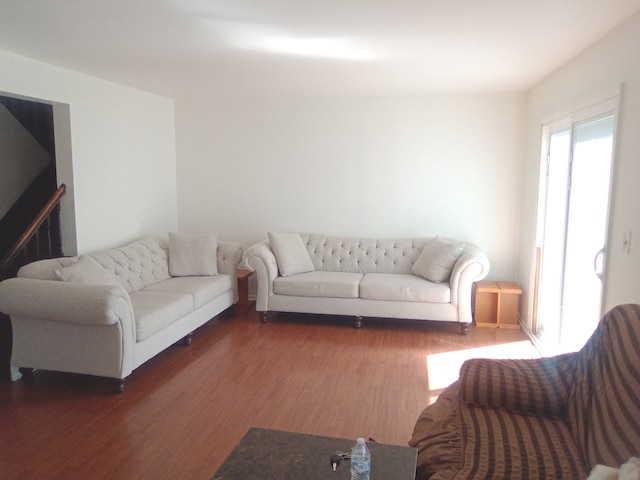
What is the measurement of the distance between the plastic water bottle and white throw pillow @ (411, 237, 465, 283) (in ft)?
10.7

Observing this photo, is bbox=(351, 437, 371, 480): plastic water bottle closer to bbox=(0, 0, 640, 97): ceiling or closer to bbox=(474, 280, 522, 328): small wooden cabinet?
bbox=(0, 0, 640, 97): ceiling

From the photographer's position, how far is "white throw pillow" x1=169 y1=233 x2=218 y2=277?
496cm

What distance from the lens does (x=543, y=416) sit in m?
2.16

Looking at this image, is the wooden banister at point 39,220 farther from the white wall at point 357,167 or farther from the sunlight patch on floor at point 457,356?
the sunlight patch on floor at point 457,356

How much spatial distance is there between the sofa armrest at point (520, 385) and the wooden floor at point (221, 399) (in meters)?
0.74

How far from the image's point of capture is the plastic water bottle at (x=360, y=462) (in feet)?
5.55

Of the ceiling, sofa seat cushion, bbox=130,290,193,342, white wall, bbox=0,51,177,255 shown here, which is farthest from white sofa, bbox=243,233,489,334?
the ceiling

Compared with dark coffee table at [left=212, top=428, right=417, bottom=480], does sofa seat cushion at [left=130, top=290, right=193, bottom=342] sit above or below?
above

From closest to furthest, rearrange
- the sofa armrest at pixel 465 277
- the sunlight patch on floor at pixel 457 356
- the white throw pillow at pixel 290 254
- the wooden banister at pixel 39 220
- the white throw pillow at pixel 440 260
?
the sunlight patch on floor at pixel 457 356 < the wooden banister at pixel 39 220 < the sofa armrest at pixel 465 277 < the white throw pillow at pixel 440 260 < the white throw pillow at pixel 290 254

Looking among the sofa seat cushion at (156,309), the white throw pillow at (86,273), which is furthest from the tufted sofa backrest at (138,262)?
the white throw pillow at (86,273)

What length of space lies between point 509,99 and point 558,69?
1.16 m

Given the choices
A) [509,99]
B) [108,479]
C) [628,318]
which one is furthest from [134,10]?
[509,99]

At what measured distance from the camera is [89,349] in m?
3.33

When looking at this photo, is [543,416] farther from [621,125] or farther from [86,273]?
[86,273]
